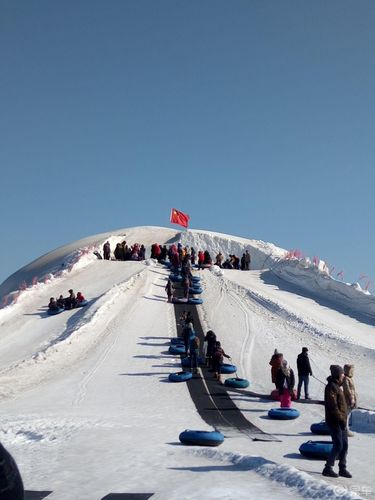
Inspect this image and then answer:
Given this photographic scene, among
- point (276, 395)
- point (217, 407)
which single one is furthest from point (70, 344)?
point (276, 395)

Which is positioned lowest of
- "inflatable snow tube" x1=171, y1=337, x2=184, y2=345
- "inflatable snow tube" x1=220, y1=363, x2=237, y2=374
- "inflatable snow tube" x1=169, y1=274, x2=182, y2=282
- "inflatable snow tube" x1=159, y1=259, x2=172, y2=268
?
"inflatable snow tube" x1=220, y1=363, x2=237, y2=374

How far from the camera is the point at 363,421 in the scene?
14266 millimetres

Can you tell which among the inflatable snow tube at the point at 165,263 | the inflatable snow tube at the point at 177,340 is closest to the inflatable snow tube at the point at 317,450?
the inflatable snow tube at the point at 177,340

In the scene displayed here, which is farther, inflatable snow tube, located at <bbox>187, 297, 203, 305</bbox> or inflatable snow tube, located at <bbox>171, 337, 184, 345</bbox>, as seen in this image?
inflatable snow tube, located at <bbox>187, 297, 203, 305</bbox>

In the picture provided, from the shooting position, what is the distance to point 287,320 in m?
27.8

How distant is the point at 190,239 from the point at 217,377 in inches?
1556

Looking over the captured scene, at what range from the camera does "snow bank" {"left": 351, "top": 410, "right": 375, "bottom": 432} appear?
548 inches

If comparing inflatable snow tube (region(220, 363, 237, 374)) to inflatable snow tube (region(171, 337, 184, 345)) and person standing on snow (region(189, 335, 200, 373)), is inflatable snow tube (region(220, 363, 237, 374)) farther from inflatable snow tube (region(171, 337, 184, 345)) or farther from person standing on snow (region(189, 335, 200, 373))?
inflatable snow tube (region(171, 337, 184, 345))

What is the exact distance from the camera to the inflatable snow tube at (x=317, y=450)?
33.3 ft

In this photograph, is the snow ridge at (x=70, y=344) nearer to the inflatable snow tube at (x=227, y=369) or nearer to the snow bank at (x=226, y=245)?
the inflatable snow tube at (x=227, y=369)

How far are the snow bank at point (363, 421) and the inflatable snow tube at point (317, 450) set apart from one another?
12.7 feet

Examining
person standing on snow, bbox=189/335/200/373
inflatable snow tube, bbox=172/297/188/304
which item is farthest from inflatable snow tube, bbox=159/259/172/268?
person standing on snow, bbox=189/335/200/373

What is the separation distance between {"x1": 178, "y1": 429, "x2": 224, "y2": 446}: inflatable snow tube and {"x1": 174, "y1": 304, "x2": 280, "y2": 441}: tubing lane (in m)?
1.78

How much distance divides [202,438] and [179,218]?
41.3 m
